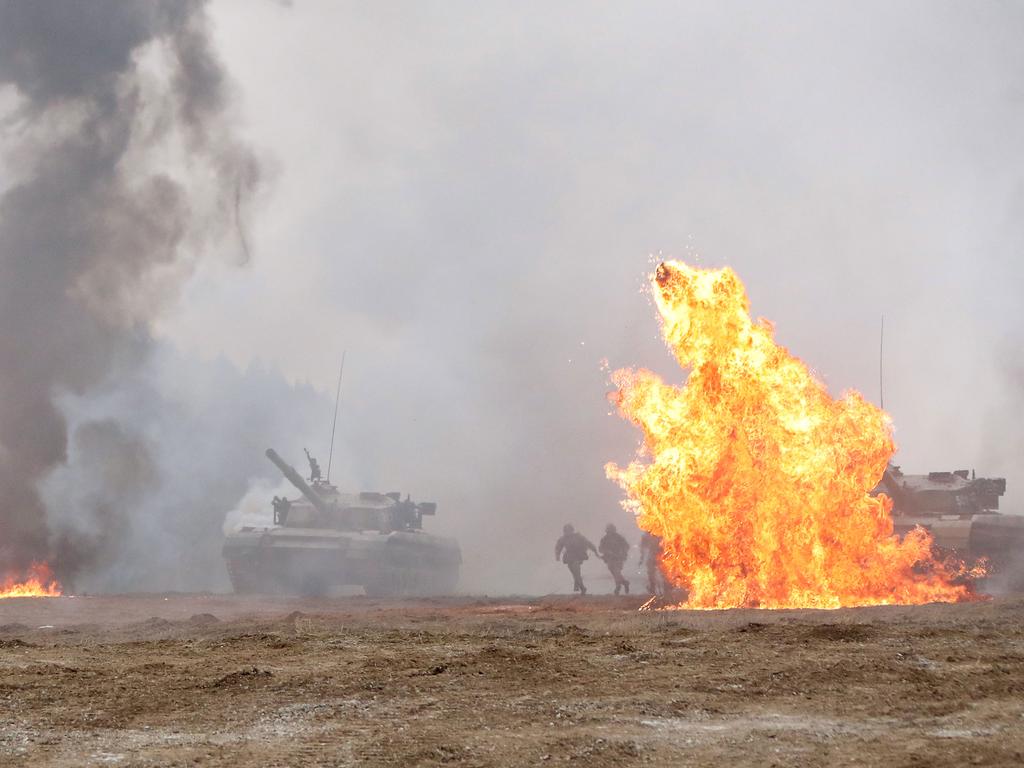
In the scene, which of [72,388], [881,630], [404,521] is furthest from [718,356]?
[72,388]

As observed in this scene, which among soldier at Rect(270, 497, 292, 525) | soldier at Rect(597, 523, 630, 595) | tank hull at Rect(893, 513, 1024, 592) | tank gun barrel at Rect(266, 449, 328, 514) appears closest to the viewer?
tank hull at Rect(893, 513, 1024, 592)

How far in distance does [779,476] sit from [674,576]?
2.25 metres

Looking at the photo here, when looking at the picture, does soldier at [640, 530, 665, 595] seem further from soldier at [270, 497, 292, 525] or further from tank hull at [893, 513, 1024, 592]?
soldier at [270, 497, 292, 525]

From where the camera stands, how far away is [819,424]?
687 inches

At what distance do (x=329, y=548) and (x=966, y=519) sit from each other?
1465 cm

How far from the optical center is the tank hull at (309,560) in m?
28.4

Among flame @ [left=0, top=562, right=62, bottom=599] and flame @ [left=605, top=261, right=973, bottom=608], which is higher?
flame @ [left=605, top=261, right=973, bottom=608]

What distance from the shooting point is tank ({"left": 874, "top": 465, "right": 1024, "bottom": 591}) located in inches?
908

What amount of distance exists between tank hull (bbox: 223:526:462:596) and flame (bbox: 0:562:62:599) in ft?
14.5

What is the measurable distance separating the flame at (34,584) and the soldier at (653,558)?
43.5ft

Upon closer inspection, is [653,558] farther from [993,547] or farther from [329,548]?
[329,548]

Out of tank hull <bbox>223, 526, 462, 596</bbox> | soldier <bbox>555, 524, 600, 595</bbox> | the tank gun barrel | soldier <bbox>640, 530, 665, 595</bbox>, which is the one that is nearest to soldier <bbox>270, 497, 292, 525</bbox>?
the tank gun barrel

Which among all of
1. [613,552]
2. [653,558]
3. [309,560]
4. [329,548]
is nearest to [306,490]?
[329,548]

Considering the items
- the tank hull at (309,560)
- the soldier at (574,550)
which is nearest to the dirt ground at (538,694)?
the soldier at (574,550)
